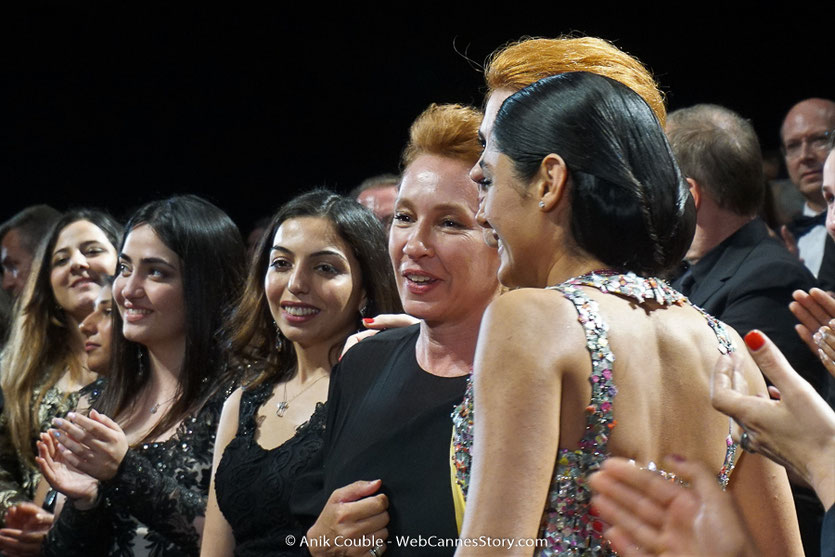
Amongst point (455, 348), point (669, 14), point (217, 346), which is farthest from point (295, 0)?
point (455, 348)

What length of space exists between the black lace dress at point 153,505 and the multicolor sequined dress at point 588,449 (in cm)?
161

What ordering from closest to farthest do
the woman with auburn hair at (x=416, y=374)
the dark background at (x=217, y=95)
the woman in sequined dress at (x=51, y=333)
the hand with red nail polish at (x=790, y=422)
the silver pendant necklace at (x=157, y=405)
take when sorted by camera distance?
the hand with red nail polish at (x=790, y=422) < the woman with auburn hair at (x=416, y=374) < the silver pendant necklace at (x=157, y=405) < the woman in sequined dress at (x=51, y=333) < the dark background at (x=217, y=95)

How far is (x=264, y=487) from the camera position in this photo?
2344 mm

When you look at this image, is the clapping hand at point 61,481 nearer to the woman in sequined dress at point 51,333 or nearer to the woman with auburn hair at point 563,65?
the woman in sequined dress at point 51,333

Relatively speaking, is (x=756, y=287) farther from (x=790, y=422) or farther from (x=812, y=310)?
(x=790, y=422)

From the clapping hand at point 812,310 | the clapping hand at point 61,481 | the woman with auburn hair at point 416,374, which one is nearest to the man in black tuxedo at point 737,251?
the clapping hand at point 812,310

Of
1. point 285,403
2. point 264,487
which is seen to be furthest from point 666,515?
point 285,403

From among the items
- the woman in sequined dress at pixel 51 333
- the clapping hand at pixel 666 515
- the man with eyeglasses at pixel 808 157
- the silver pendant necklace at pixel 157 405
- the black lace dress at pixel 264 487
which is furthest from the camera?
the man with eyeglasses at pixel 808 157

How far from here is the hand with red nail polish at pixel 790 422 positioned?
3.95 ft

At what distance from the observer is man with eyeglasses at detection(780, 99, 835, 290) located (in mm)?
4039

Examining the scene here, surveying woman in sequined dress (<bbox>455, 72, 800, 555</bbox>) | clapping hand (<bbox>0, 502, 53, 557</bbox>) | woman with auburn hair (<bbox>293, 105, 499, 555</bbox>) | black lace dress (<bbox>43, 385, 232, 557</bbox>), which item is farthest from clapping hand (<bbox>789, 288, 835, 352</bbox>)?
clapping hand (<bbox>0, 502, 53, 557</bbox>)

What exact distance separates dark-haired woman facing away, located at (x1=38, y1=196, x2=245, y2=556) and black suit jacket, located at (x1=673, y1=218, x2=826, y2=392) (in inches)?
54.1

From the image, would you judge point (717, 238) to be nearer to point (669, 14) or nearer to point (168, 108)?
point (669, 14)

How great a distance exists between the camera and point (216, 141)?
590cm
